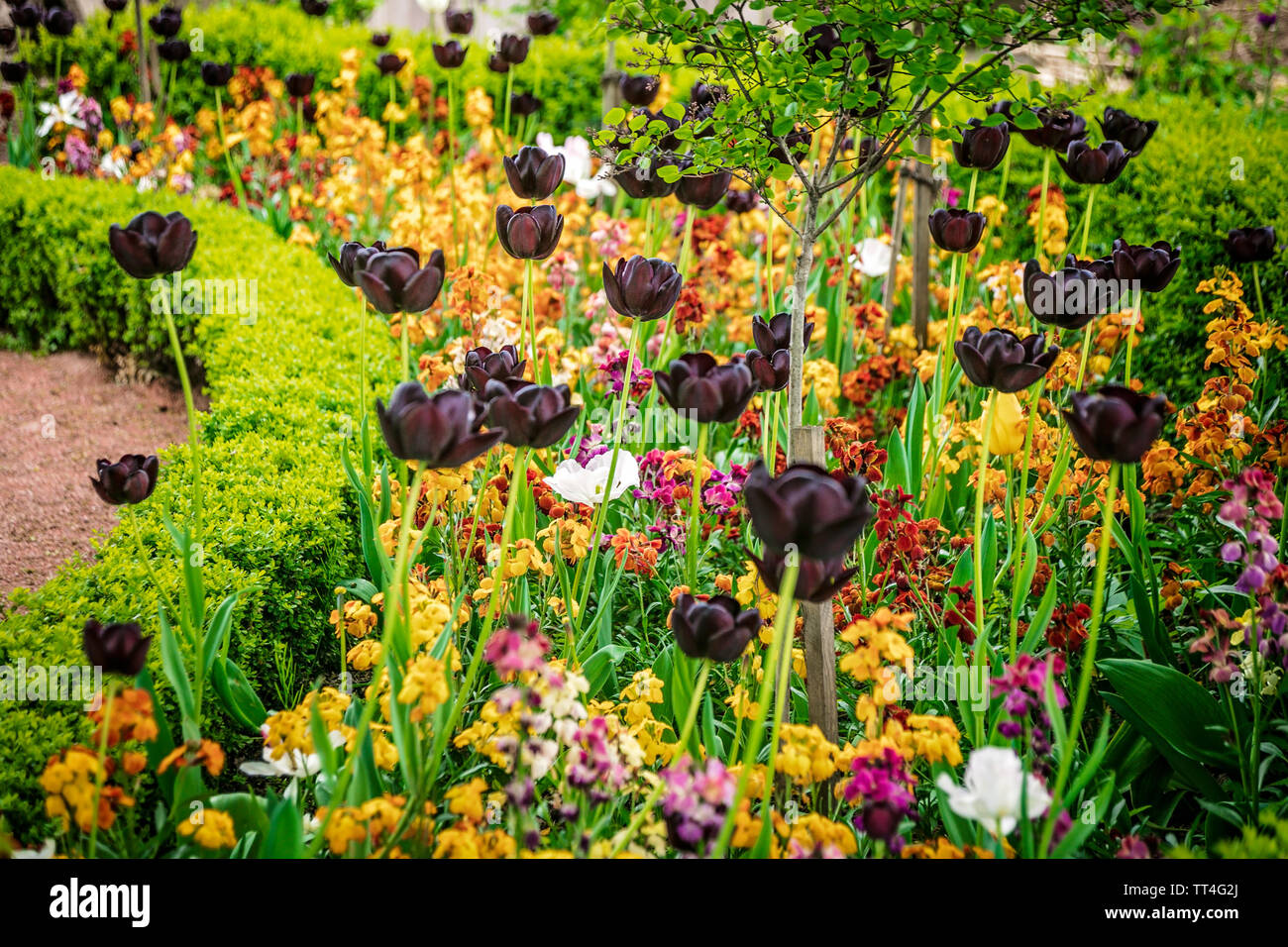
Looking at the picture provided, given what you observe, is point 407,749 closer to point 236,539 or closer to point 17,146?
point 236,539

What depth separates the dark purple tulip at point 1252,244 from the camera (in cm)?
285

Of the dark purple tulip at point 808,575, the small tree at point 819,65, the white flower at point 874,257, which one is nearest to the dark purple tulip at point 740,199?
the white flower at point 874,257

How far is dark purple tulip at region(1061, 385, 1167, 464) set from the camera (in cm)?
138

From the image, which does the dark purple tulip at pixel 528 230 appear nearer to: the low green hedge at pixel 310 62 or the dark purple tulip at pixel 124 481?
the dark purple tulip at pixel 124 481

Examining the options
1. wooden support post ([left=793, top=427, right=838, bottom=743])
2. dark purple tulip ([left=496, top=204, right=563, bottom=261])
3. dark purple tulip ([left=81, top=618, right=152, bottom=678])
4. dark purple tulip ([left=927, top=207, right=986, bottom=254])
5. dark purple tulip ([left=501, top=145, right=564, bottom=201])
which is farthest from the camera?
dark purple tulip ([left=927, top=207, right=986, bottom=254])

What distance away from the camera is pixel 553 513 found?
229 cm

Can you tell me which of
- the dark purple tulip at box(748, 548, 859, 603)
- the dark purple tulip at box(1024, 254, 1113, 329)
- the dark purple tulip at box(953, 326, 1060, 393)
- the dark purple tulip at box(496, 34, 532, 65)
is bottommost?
the dark purple tulip at box(748, 548, 859, 603)

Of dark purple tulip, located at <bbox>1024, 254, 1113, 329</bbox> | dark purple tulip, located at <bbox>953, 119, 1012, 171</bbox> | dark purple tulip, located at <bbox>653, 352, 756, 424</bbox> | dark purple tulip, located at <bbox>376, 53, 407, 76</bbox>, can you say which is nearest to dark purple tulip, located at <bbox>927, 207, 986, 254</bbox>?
dark purple tulip, located at <bbox>953, 119, 1012, 171</bbox>

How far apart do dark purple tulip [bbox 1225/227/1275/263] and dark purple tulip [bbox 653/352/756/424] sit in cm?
199

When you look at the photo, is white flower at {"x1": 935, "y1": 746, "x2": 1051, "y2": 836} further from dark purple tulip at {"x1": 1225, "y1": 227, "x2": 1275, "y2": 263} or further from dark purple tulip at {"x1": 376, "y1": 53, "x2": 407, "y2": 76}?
dark purple tulip at {"x1": 376, "y1": 53, "x2": 407, "y2": 76}

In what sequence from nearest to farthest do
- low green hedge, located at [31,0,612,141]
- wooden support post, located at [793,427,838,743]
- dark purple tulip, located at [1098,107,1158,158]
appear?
wooden support post, located at [793,427,838,743], dark purple tulip, located at [1098,107,1158,158], low green hedge, located at [31,0,612,141]

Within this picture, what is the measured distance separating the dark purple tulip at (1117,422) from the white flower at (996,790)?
449 millimetres

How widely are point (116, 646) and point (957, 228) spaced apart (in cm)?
201
